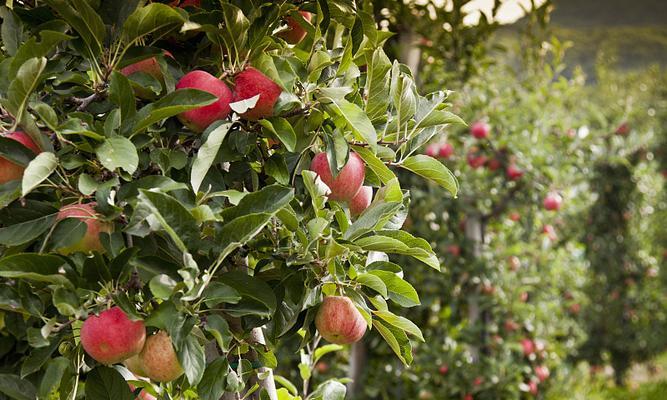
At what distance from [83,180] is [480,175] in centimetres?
275

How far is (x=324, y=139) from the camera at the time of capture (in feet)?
2.89

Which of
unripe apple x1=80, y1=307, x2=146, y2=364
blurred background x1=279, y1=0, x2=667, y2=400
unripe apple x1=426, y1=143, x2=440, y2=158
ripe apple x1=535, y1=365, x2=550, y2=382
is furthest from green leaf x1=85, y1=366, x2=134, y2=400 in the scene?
ripe apple x1=535, y1=365, x2=550, y2=382

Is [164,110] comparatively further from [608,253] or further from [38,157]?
[608,253]

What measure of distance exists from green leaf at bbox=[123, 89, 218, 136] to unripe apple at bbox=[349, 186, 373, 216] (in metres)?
0.28

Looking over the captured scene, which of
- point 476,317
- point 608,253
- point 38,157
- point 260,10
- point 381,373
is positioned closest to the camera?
point 38,157

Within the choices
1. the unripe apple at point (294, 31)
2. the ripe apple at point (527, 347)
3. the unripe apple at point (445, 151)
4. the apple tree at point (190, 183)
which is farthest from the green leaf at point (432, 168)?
the ripe apple at point (527, 347)

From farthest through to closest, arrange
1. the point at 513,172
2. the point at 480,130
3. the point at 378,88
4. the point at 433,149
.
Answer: the point at 513,172
the point at 480,130
the point at 433,149
the point at 378,88

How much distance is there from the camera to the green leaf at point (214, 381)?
88cm

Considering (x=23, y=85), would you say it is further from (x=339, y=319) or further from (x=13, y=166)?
(x=339, y=319)

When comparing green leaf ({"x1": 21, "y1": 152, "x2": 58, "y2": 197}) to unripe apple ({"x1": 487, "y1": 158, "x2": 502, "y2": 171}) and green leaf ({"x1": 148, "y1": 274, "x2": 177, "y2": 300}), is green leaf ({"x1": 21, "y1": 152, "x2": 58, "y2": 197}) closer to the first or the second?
green leaf ({"x1": 148, "y1": 274, "x2": 177, "y2": 300})

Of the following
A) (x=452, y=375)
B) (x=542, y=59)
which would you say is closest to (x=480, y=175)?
(x=542, y=59)

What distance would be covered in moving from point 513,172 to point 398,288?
2491 mm

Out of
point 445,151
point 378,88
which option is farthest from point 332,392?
point 445,151

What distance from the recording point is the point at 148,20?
79 centimetres
